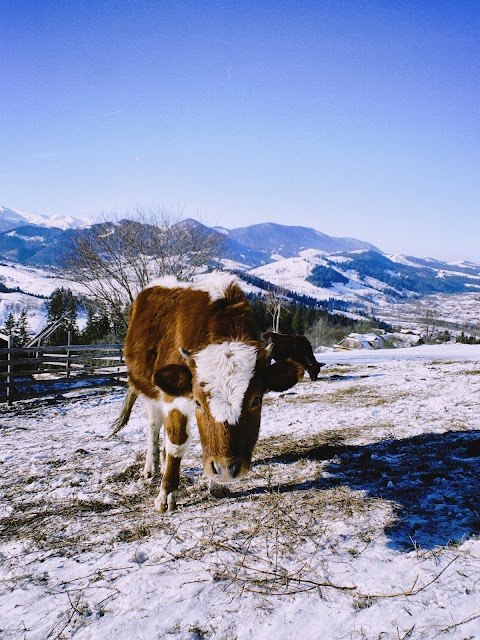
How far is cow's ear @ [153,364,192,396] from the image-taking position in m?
3.90

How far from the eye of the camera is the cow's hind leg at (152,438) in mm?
5492

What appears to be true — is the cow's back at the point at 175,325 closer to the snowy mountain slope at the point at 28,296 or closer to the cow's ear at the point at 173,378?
the cow's ear at the point at 173,378

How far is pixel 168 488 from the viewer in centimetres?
445

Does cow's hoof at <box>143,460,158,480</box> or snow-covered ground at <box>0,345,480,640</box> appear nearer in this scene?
snow-covered ground at <box>0,345,480,640</box>

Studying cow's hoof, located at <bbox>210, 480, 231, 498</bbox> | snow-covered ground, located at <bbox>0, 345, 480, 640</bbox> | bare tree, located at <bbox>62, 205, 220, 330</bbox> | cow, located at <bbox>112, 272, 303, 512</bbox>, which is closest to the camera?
snow-covered ground, located at <bbox>0, 345, 480, 640</bbox>

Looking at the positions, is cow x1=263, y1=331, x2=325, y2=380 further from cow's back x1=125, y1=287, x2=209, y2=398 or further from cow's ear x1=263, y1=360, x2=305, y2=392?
cow's ear x1=263, y1=360, x2=305, y2=392

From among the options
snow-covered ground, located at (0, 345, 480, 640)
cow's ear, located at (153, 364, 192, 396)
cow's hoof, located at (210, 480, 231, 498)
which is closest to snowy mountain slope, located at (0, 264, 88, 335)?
snow-covered ground, located at (0, 345, 480, 640)

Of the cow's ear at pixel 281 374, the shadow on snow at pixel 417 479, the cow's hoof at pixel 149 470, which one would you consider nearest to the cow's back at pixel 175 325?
the cow's ear at pixel 281 374

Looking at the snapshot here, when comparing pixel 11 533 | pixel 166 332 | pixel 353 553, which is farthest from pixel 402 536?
pixel 11 533

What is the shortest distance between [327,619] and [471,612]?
859 mm

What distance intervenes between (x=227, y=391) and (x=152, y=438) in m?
2.62

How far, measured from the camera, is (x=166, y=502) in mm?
4379

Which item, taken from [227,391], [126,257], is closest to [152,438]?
[227,391]

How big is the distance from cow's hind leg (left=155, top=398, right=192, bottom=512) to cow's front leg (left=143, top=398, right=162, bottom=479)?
2.92ft
